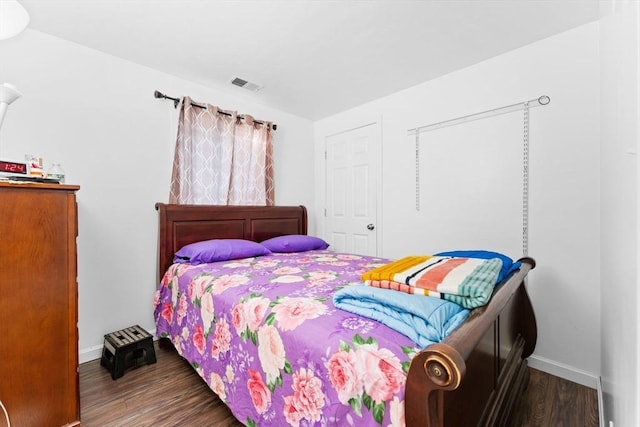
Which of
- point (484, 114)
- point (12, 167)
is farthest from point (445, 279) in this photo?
point (12, 167)

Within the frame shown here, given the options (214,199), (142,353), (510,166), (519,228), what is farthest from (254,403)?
(510,166)

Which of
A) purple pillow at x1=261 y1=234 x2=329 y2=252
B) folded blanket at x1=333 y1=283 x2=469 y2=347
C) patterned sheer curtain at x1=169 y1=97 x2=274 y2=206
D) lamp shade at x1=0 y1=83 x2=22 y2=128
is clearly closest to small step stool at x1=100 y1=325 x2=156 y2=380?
patterned sheer curtain at x1=169 y1=97 x2=274 y2=206

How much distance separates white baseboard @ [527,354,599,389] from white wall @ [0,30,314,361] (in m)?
3.21

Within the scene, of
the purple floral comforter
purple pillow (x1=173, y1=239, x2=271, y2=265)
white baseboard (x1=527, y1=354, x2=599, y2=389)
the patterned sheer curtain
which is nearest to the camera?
the purple floral comforter

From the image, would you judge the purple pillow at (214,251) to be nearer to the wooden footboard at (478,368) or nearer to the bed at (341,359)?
the bed at (341,359)

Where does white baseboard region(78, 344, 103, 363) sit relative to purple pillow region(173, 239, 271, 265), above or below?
below

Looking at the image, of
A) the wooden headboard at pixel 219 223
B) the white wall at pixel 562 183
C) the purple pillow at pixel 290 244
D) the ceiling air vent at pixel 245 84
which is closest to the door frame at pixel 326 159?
the wooden headboard at pixel 219 223

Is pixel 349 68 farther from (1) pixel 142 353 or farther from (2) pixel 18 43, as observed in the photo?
(1) pixel 142 353

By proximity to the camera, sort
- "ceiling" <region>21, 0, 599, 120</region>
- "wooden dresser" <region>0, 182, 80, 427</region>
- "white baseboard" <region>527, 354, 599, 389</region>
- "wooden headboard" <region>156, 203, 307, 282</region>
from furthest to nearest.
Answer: "wooden headboard" <region>156, 203, 307, 282</region> → "white baseboard" <region>527, 354, 599, 389</region> → "ceiling" <region>21, 0, 599, 120</region> → "wooden dresser" <region>0, 182, 80, 427</region>

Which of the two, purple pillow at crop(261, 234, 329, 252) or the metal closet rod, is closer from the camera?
the metal closet rod

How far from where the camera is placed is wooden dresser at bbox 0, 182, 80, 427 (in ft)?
3.94

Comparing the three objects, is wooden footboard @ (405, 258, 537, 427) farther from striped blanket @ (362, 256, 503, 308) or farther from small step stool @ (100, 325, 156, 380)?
small step stool @ (100, 325, 156, 380)

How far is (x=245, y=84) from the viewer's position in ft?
9.35

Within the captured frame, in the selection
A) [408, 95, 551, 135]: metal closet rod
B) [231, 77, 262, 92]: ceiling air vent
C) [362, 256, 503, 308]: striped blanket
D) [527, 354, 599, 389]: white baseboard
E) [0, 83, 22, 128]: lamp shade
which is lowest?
[527, 354, 599, 389]: white baseboard
